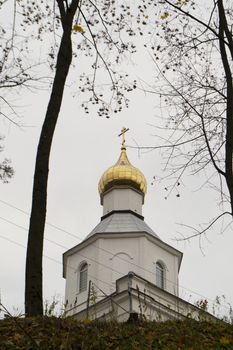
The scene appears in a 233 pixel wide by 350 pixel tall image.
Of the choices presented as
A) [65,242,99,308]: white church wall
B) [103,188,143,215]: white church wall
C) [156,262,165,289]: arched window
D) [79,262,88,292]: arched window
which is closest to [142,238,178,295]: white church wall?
[156,262,165,289]: arched window

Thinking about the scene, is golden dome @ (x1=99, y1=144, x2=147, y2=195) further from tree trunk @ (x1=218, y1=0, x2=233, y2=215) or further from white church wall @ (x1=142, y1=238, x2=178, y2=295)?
tree trunk @ (x1=218, y1=0, x2=233, y2=215)

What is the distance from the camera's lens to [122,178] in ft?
98.2

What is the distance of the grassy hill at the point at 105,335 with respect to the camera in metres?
6.32

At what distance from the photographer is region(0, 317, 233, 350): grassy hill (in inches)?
249

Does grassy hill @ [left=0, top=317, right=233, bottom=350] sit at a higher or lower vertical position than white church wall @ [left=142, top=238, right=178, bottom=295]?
lower

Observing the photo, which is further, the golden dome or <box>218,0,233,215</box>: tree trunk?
the golden dome

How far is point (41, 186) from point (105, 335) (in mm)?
2811

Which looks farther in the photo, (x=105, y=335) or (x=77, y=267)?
(x=77, y=267)

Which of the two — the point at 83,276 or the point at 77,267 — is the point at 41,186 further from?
the point at 77,267

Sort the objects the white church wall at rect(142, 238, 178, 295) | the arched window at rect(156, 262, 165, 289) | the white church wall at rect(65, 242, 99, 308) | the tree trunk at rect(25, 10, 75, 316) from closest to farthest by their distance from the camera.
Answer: the tree trunk at rect(25, 10, 75, 316) → the white church wall at rect(65, 242, 99, 308) → the white church wall at rect(142, 238, 178, 295) → the arched window at rect(156, 262, 165, 289)

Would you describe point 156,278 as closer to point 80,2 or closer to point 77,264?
point 77,264

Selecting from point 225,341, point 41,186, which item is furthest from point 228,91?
point 225,341

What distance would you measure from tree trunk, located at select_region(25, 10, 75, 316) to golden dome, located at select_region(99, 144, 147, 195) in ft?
63.6

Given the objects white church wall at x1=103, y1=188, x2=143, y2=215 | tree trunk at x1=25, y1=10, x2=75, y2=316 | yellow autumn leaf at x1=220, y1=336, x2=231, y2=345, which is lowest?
yellow autumn leaf at x1=220, y1=336, x2=231, y2=345
